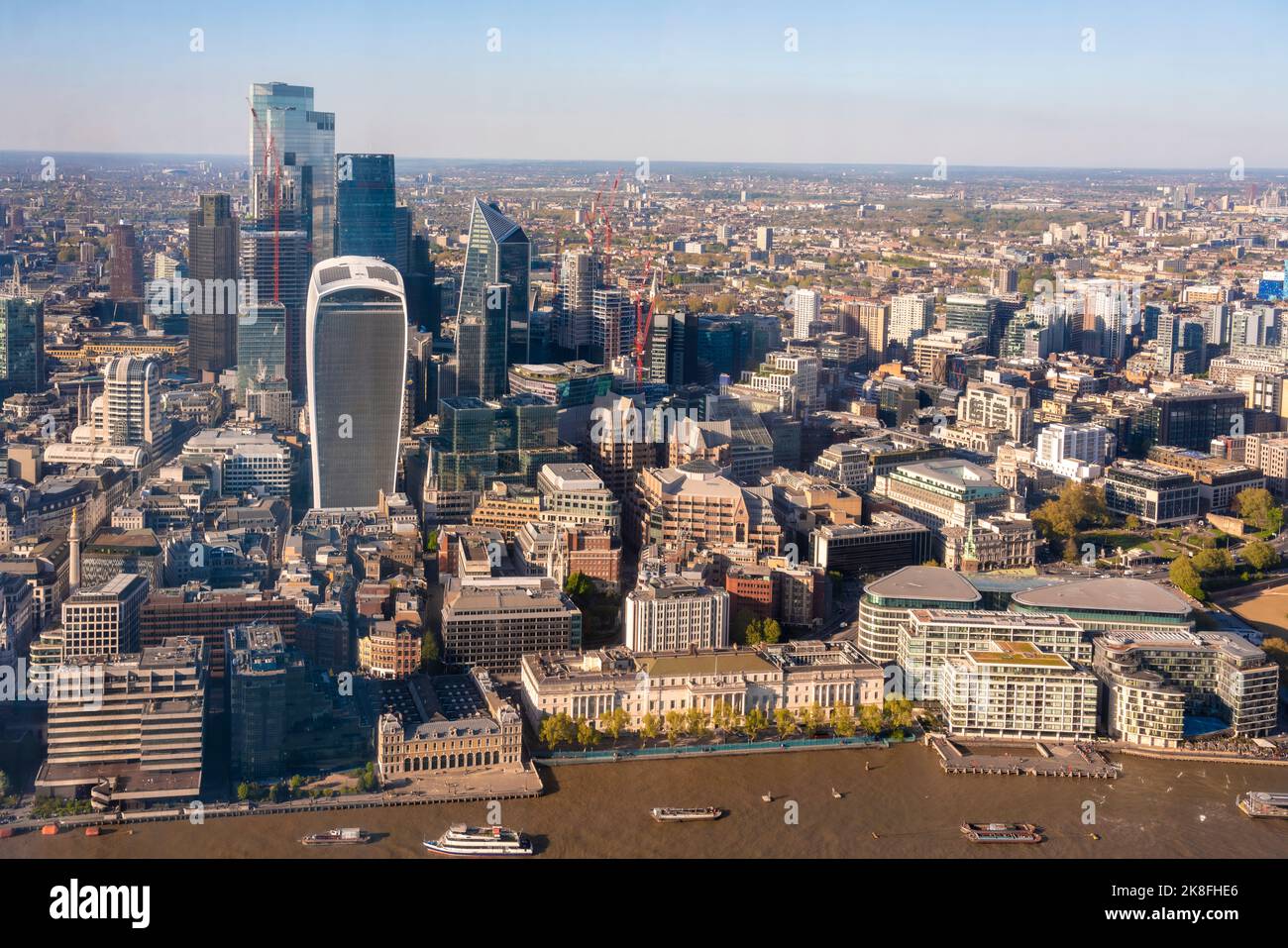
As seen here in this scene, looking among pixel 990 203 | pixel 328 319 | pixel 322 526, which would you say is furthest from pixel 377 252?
pixel 990 203

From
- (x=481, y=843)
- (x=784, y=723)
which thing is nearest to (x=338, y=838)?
(x=481, y=843)

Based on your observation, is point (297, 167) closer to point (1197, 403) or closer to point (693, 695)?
point (1197, 403)

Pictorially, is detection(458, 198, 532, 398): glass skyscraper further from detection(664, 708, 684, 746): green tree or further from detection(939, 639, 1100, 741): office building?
detection(939, 639, 1100, 741): office building

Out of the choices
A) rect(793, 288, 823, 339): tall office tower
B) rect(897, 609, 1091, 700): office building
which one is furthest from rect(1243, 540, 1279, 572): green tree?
rect(793, 288, 823, 339): tall office tower

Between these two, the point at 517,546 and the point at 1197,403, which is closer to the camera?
the point at 517,546

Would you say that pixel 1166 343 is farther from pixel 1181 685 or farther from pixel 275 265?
pixel 1181 685
